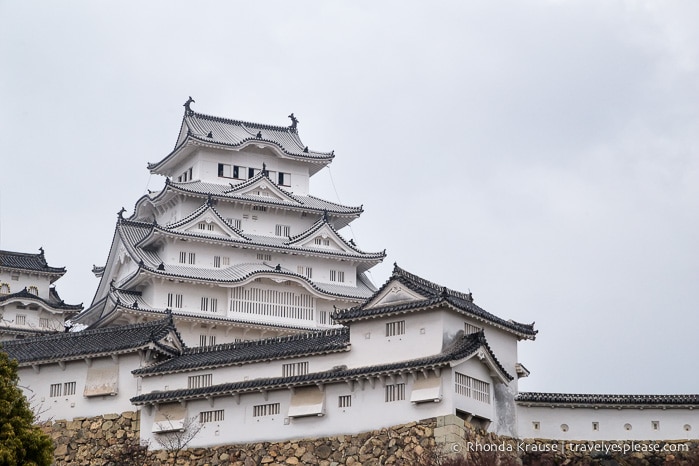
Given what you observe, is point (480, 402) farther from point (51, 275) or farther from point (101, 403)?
point (51, 275)

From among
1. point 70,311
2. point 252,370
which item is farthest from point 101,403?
point 70,311

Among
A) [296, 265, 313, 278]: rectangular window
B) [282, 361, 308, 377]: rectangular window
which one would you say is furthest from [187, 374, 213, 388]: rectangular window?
[296, 265, 313, 278]: rectangular window

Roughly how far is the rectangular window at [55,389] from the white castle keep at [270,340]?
2.2 inches

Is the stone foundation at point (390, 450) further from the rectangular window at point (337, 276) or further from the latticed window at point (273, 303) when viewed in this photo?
the rectangular window at point (337, 276)

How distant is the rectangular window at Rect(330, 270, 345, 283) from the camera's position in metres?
60.8

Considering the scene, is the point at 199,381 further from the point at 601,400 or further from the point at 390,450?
the point at 601,400

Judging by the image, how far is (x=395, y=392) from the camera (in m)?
39.9

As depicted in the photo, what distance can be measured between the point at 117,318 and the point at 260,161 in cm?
1244

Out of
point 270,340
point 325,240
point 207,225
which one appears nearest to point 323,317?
point 325,240

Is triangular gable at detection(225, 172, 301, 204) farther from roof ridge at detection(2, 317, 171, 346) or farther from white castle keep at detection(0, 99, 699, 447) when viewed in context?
roof ridge at detection(2, 317, 171, 346)

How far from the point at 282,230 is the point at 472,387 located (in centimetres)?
2336

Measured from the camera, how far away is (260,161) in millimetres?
63844

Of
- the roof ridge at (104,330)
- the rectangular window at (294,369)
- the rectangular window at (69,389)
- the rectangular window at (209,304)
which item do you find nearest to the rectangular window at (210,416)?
the rectangular window at (294,369)

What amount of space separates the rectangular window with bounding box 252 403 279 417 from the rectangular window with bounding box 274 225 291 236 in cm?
1998
